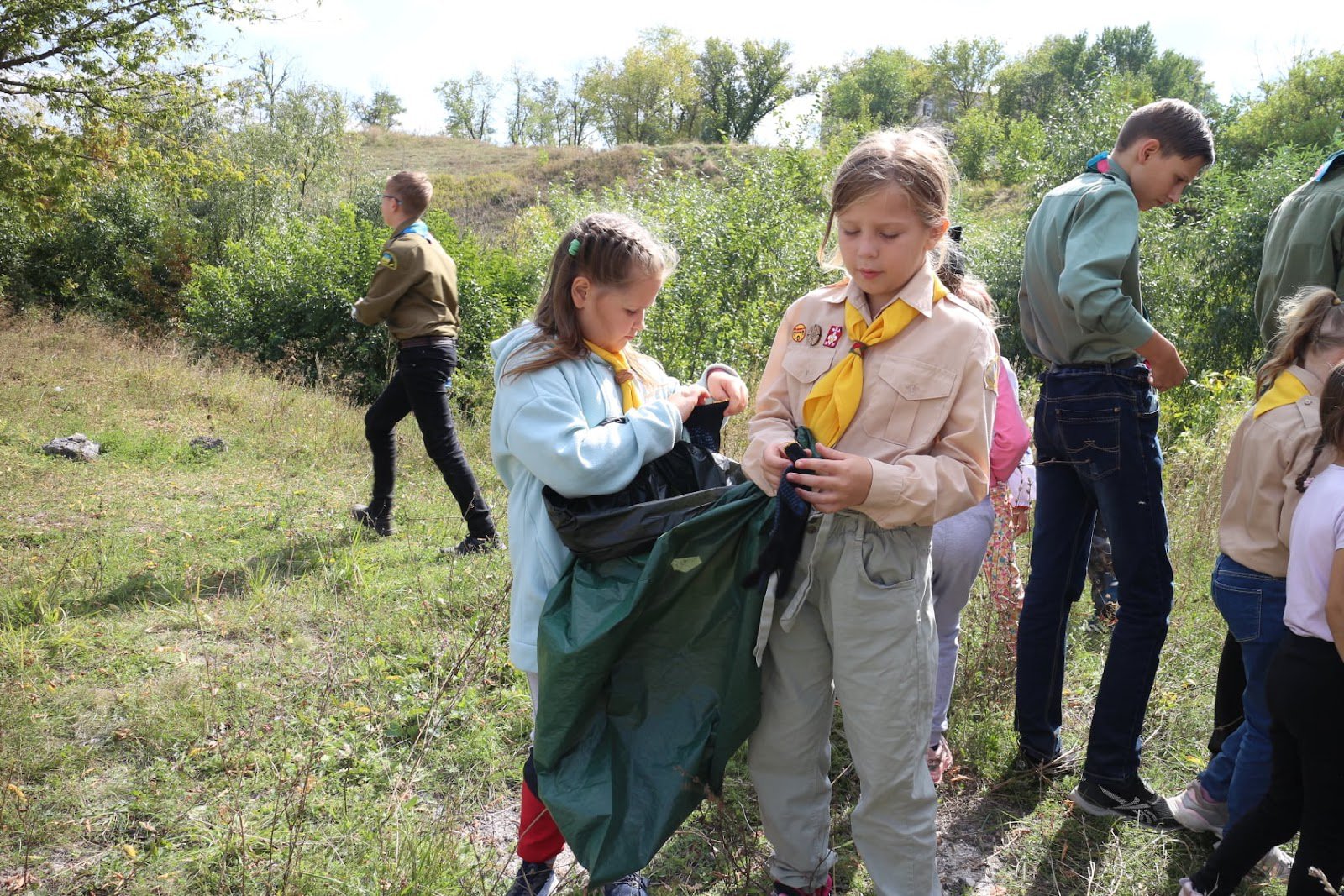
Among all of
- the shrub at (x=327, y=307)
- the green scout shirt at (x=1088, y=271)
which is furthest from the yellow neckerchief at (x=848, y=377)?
the shrub at (x=327, y=307)

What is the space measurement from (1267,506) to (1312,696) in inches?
21.3

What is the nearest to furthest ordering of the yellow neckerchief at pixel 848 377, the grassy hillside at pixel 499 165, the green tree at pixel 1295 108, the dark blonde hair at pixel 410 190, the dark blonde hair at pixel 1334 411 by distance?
the yellow neckerchief at pixel 848 377 → the dark blonde hair at pixel 1334 411 → the dark blonde hair at pixel 410 190 → the green tree at pixel 1295 108 → the grassy hillside at pixel 499 165

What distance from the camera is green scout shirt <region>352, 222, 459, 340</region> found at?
5.48 meters

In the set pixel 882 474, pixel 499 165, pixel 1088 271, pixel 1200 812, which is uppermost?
pixel 499 165

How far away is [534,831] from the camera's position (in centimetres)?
234

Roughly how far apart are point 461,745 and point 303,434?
246 inches

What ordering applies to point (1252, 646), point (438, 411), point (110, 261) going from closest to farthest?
point (1252, 646) < point (438, 411) < point (110, 261)

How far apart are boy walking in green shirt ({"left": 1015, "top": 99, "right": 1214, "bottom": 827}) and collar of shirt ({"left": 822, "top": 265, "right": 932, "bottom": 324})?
96 cm

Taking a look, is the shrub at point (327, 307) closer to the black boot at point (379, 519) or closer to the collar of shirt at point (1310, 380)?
the black boot at point (379, 519)

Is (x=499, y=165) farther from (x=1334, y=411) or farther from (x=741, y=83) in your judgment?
(x=1334, y=411)

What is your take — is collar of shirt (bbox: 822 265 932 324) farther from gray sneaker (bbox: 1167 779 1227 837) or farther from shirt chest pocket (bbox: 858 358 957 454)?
gray sneaker (bbox: 1167 779 1227 837)

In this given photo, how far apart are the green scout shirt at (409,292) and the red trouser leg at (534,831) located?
3.71m

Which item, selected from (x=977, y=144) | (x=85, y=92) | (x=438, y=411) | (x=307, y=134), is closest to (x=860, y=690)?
(x=438, y=411)

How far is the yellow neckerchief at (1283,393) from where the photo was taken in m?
2.42
